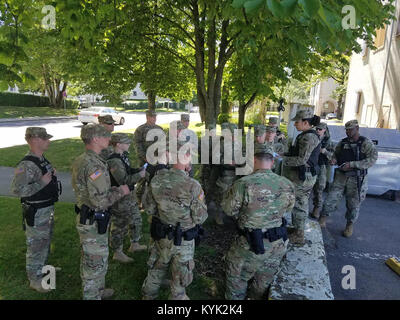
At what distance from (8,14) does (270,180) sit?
4.10 meters

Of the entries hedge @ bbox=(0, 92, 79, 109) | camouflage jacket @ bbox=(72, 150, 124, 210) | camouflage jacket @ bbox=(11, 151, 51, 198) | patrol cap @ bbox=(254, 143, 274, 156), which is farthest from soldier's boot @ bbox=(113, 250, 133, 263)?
hedge @ bbox=(0, 92, 79, 109)

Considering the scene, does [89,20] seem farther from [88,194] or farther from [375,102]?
[375,102]

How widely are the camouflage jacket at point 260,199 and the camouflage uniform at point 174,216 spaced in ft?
1.27

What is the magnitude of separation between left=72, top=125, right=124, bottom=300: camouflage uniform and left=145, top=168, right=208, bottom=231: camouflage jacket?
56 cm

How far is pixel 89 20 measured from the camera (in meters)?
3.95

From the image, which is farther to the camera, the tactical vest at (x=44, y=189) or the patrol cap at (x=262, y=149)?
the tactical vest at (x=44, y=189)

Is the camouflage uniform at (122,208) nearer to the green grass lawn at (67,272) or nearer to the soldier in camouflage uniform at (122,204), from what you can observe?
the soldier in camouflage uniform at (122,204)

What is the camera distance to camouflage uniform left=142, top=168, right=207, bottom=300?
2.96 metres

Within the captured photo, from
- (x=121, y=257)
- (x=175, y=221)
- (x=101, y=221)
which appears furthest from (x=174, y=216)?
(x=121, y=257)

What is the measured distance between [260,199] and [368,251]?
3.17 m

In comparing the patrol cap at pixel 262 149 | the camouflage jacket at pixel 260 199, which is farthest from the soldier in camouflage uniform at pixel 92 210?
the patrol cap at pixel 262 149

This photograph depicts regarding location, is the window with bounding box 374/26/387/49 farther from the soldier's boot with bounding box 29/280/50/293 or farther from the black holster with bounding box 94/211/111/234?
the soldier's boot with bounding box 29/280/50/293

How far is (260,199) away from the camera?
119 inches

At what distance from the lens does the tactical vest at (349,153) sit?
534cm
